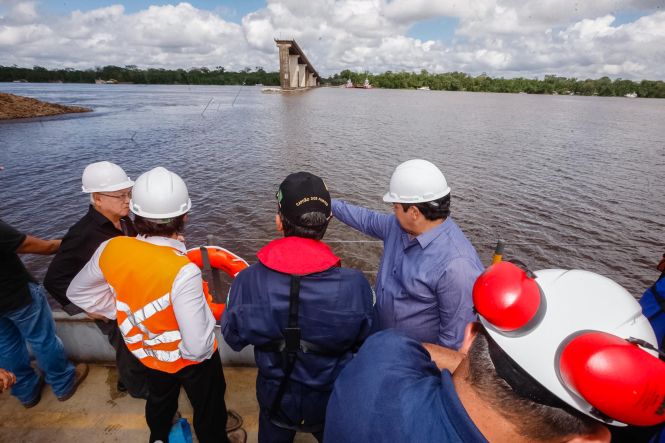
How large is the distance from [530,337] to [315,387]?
1389mm

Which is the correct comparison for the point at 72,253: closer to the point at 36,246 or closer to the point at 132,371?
the point at 36,246

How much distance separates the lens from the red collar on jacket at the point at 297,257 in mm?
1684

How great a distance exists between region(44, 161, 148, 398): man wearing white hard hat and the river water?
141 centimetres

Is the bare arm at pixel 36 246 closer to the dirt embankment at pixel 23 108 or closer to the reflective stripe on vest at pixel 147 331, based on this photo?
the reflective stripe on vest at pixel 147 331

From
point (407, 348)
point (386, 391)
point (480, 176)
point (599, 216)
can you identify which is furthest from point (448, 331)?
point (480, 176)

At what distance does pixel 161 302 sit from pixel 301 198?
1.07 m

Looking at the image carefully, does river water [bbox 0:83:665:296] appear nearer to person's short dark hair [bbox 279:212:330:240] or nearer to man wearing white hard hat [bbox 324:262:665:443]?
person's short dark hair [bbox 279:212:330:240]

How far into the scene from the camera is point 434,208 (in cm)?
236

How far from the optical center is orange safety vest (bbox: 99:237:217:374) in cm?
192

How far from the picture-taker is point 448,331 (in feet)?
7.36

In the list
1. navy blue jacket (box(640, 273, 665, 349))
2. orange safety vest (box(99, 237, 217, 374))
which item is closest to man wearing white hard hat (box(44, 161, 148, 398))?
orange safety vest (box(99, 237, 217, 374))

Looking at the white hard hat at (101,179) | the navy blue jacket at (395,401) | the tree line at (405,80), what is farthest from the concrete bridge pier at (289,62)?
the navy blue jacket at (395,401)

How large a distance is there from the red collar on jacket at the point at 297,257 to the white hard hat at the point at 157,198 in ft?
2.72

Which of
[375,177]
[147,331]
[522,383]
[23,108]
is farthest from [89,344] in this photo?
[23,108]
